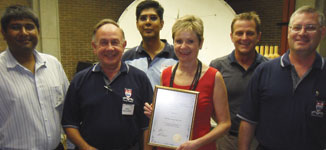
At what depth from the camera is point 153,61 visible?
2.49 m

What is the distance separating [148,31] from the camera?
2561 mm

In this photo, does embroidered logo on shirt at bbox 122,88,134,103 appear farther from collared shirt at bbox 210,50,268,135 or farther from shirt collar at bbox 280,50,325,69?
shirt collar at bbox 280,50,325,69

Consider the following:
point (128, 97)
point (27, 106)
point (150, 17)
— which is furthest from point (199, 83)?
point (27, 106)

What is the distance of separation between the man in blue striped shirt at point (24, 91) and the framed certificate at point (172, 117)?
0.91 meters

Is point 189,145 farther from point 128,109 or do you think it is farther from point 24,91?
point 24,91

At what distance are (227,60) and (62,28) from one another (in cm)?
631

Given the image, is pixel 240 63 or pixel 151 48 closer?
pixel 240 63

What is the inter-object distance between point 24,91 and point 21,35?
0.44m

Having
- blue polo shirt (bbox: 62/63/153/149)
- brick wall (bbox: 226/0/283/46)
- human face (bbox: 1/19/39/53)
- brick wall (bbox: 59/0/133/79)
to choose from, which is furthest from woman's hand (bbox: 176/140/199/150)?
brick wall (bbox: 226/0/283/46)

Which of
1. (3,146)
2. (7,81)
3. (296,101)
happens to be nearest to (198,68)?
(296,101)

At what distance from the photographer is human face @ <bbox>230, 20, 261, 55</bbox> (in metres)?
2.26

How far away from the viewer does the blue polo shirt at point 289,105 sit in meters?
1.65

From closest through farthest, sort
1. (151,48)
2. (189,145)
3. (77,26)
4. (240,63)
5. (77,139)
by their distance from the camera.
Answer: (189,145) → (77,139) → (240,63) → (151,48) → (77,26)

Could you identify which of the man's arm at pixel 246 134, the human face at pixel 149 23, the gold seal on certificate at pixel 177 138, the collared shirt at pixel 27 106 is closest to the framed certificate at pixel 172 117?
the gold seal on certificate at pixel 177 138
